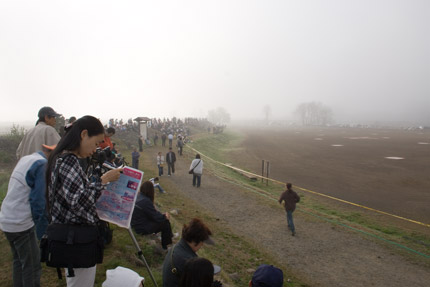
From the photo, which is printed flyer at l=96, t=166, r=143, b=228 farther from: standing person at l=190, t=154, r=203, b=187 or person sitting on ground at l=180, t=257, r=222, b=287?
standing person at l=190, t=154, r=203, b=187

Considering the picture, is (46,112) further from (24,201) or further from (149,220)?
(149,220)

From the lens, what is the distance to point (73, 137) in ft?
7.03

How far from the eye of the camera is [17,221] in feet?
9.02

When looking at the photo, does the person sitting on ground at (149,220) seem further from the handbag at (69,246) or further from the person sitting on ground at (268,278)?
the handbag at (69,246)

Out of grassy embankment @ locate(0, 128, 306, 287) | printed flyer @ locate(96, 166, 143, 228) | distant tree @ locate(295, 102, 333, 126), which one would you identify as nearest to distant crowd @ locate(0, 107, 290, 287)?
printed flyer @ locate(96, 166, 143, 228)

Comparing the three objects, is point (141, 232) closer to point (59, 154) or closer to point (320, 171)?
point (59, 154)

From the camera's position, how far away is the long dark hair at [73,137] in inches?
81.8

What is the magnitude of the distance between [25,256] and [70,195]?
5.69 ft

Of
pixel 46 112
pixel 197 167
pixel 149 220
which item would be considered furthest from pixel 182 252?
pixel 197 167

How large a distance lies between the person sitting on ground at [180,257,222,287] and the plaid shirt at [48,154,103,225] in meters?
0.98

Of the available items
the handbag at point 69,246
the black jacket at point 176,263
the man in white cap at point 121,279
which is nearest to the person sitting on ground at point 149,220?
the man in white cap at point 121,279

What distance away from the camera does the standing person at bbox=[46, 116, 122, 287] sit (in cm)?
202

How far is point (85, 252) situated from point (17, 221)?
4.27 feet

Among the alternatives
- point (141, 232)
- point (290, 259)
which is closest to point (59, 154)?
point (141, 232)
